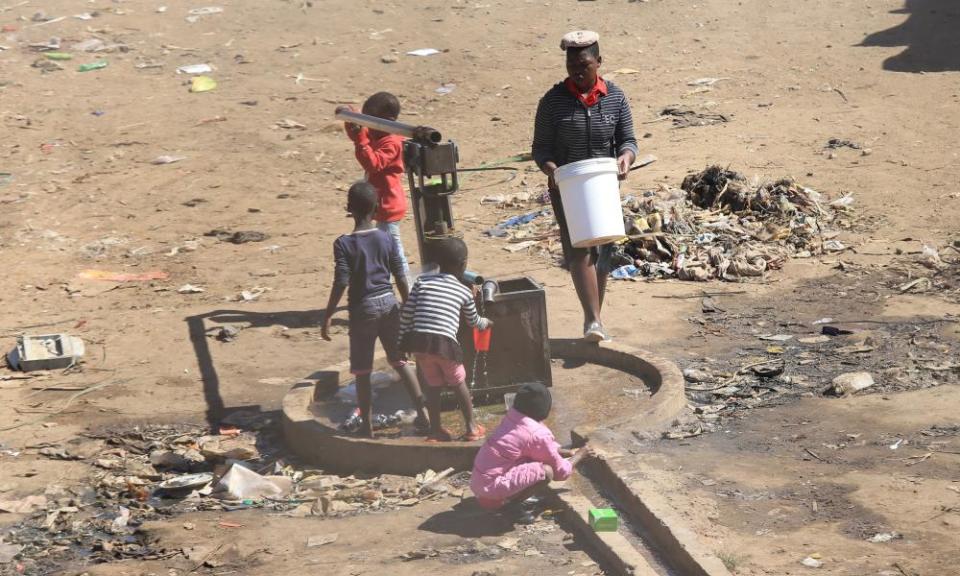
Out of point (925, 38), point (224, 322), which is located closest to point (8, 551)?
point (224, 322)

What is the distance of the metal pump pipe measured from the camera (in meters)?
6.46

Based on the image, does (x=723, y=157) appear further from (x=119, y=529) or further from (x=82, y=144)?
(x=119, y=529)

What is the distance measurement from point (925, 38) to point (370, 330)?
465 inches

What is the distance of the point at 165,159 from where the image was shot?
43.7 ft

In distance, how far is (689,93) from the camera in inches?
581

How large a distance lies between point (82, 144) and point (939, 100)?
9409 millimetres

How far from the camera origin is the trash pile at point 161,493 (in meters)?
5.91

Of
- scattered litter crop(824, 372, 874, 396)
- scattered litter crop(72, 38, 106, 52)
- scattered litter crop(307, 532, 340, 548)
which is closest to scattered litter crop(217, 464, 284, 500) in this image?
scattered litter crop(307, 532, 340, 548)

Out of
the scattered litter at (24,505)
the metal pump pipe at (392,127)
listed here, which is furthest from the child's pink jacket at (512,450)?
the scattered litter at (24,505)

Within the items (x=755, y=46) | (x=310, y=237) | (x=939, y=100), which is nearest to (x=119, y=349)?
(x=310, y=237)

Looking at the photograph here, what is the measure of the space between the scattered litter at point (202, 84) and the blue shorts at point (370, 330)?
9571 millimetres

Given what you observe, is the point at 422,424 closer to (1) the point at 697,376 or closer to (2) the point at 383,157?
(1) the point at 697,376

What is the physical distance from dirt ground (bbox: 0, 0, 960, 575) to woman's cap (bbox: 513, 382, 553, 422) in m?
0.55

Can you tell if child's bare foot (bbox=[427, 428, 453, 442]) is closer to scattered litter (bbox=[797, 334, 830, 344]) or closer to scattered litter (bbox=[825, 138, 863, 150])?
scattered litter (bbox=[797, 334, 830, 344])
